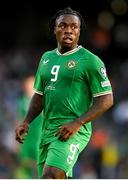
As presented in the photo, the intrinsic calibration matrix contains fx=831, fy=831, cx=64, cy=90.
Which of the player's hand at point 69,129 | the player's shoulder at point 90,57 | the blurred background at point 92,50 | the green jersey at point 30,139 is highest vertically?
the player's shoulder at point 90,57

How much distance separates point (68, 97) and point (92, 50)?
1073 cm

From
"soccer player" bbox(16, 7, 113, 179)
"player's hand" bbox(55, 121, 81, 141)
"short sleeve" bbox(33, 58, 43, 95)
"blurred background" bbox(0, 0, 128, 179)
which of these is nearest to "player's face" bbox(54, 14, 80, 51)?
"soccer player" bbox(16, 7, 113, 179)

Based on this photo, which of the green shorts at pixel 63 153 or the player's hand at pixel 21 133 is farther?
the player's hand at pixel 21 133

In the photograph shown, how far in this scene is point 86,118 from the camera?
765 centimetres

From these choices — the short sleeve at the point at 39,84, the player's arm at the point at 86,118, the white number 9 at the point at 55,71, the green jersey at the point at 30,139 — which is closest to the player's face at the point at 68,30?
the white number 9 at the point at 55,71

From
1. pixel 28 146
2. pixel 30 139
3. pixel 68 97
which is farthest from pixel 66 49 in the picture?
pixel 28 146

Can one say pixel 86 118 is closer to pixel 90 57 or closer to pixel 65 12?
pixel 90 57

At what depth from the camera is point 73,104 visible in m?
7.89

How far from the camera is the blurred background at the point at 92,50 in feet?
47.9

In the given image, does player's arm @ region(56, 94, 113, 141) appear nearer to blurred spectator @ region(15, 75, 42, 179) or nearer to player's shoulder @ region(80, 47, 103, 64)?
player's shoulder @ region(80, 47, 103, 64)

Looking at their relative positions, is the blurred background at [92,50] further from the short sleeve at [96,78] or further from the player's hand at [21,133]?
the short sleeve at [96,78]

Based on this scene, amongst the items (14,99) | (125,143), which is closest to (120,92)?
(125,143)

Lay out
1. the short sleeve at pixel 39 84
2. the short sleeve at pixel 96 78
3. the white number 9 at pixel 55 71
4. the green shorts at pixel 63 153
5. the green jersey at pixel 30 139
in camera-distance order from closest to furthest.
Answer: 1. the green shorts at pixel 63 153
2. the short sleeve at pixel 96 78
3. the white number 9 at pixel 55 71
4. the short sleeve at pixel 39 84
5. the green jersey at pixel 30 139

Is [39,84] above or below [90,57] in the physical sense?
below
